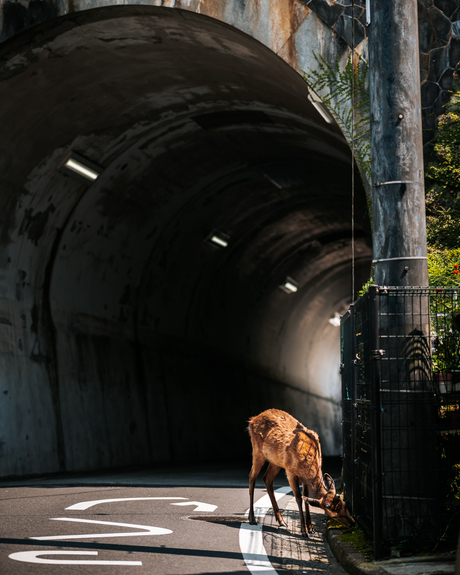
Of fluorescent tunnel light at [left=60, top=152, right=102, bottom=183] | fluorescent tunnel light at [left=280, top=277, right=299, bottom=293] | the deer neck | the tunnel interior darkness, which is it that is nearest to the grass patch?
the deer neck

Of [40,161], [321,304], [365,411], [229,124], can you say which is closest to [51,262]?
[40,161]

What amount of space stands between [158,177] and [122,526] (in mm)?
9061

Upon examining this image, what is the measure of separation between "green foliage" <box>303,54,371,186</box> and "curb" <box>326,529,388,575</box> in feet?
13.8

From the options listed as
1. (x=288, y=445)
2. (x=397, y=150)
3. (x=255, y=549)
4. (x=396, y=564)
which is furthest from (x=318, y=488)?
(x=397, y=150)

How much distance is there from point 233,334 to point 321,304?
648 cm

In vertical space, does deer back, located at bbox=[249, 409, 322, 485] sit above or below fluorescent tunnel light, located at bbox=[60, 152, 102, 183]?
below

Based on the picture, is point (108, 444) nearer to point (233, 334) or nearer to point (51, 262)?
point (51, 262)

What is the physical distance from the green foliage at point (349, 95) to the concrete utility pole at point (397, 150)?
2.33 m

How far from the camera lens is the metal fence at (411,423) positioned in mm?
5402

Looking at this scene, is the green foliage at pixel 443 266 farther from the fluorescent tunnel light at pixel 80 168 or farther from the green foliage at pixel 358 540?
the fluorescent tunnel light at pixel 80 168

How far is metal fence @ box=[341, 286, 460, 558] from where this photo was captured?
540 centimetres

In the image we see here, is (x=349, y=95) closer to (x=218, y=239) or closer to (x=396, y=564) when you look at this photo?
(x=396, y=564)

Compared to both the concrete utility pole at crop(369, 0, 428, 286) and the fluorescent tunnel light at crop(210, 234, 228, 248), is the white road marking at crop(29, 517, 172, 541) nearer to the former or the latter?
the concrete utility pole at crop(369, 0, 428, 286)

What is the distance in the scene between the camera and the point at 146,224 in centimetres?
1563
